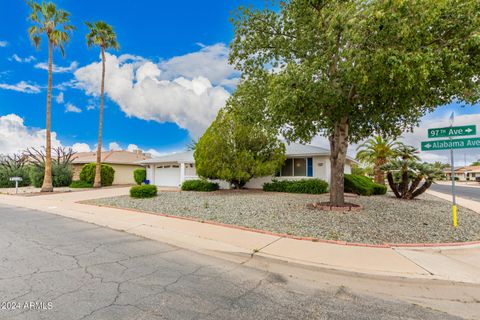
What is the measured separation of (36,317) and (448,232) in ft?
29.9

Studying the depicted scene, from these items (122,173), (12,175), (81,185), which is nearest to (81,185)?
(81,185)

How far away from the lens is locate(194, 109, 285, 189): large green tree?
1528 cm

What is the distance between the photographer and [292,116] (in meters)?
8.81

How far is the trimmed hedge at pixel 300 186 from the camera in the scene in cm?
1567

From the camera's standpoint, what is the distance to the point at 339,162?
9625mm

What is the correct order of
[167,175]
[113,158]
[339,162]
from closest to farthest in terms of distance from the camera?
1. [339,162]
2. [167,175]
3. [113,158]

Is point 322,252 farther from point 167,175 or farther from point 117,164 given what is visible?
point 117,164

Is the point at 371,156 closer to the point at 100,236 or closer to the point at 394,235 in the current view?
the point at 394,235

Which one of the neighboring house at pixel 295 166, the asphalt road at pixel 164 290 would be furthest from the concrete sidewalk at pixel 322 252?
the neighboring house at pixel 295 166

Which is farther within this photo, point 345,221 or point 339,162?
point 339,162

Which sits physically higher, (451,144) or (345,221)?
(451,144)

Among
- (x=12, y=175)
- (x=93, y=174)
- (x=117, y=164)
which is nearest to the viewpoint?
(x=93, y=174)

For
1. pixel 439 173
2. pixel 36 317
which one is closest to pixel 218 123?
pixel 439 173

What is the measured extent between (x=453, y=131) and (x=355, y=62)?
340 cm
